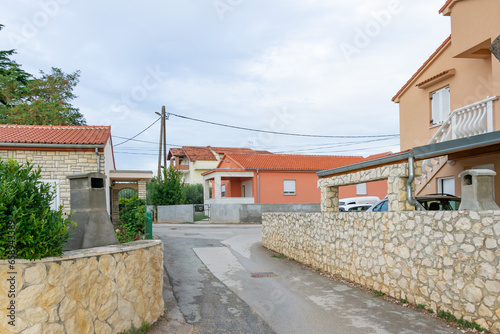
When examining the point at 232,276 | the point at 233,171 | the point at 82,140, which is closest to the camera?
the point at 232,276

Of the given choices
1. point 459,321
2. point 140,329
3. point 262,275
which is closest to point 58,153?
point 262,275

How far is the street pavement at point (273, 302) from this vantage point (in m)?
6.50

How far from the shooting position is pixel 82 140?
14.5m

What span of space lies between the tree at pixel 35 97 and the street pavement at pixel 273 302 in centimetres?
1886

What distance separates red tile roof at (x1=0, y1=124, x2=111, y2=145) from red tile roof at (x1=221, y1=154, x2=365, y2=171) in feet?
57.6

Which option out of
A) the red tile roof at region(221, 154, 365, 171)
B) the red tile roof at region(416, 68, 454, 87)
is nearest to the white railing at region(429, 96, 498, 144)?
the red tile roof at region(416, 68, 454, 87)

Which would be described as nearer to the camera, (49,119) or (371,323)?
(371,323)

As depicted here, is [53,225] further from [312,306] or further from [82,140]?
[82,140]

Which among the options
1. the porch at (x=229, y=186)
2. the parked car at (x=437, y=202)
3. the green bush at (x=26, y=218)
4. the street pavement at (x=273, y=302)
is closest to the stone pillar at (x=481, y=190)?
the street pavement at (x=273, y=302)

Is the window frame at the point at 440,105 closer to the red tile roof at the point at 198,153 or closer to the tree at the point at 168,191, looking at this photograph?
the tree at the point at 168,191

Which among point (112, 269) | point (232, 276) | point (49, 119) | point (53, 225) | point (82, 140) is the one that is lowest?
point (232, 276)

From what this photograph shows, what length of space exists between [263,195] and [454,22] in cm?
2161

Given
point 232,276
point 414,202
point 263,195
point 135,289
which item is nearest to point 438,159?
point 414,202

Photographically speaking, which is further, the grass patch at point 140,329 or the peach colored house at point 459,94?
the peach colored house at point 459,94
